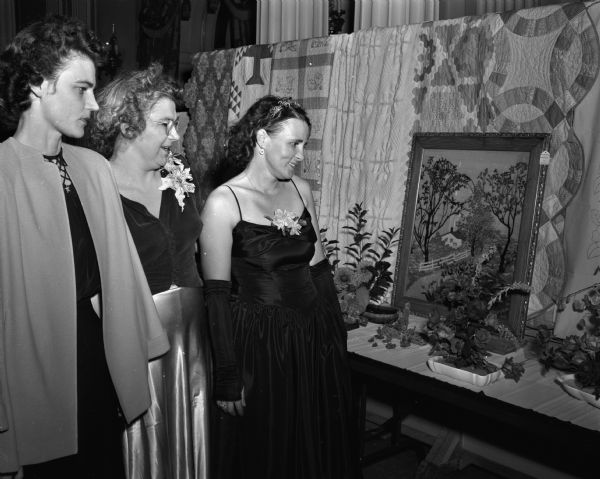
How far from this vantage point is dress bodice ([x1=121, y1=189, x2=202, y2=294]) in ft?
7.49

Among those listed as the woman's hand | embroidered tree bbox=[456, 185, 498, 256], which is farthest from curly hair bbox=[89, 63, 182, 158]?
embroidered tree bbox=[456, 185, 498, 256]

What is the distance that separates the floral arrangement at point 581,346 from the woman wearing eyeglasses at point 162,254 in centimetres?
142

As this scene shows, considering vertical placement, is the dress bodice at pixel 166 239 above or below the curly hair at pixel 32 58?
below

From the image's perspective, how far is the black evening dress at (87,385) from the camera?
1927 mm

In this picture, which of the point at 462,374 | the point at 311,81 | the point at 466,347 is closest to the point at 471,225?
the point at 466,347

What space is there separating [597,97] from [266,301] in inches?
64.0

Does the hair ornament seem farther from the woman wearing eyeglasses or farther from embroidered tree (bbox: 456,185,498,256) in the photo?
embroidered tree (bbox: 456,185,498,256)

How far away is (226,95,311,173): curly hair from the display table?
3.46ft

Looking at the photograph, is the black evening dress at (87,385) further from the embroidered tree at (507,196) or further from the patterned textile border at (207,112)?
the patterned textile border at (207,112)

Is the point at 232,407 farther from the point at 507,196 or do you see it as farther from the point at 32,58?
the point at 507,196

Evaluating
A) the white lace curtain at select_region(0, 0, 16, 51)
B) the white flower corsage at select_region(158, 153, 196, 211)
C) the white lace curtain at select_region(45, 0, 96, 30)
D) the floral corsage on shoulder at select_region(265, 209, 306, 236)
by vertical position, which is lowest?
the floral corsage on shoulder at select_region(265, 209, 306, 236)

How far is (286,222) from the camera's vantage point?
2.46m

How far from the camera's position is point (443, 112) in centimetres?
322

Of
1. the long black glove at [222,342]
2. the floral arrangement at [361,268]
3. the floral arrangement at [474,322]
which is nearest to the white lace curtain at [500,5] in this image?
the floral arrangement at [361,268]
